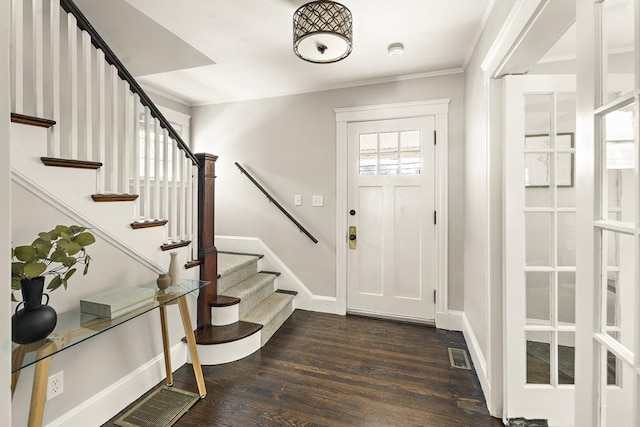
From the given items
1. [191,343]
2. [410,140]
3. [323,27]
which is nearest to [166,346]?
[191,343]

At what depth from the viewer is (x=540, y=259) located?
1.73 meters

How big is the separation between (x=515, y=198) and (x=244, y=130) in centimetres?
302

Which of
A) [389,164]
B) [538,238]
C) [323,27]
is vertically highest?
[323,27]

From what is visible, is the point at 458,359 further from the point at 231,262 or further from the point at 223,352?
the point at 231,262

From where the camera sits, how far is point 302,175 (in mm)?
3408

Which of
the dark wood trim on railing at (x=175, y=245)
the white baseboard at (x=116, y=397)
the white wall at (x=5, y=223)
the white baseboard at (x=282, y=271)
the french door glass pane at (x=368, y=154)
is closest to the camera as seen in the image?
the white wall at (x=5, y=223)

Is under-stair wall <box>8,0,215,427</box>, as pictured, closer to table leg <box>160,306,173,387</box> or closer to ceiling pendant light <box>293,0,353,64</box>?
table leg <box>160,306,173,387</box>

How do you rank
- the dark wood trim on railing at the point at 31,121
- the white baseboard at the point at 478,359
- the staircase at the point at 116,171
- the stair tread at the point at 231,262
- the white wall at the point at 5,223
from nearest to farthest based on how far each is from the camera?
the white wall at the point at 5,223
the dark wood trim on railing at the point at 31,121
the staircase at the point at 116,171
the white baseboard at the point at 478,359
the stair tread at the point at 231,262

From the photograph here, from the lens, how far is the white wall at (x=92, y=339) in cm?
135

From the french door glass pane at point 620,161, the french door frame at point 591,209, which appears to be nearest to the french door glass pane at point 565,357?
the french door frame at point 591,209

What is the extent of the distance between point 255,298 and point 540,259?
2.40 meters

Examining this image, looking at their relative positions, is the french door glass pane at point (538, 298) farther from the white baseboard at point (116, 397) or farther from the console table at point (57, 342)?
the white baseboard at point (116, 397)

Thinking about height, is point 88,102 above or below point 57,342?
above

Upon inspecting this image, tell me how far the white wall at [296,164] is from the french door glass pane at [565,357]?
3.60 feet
